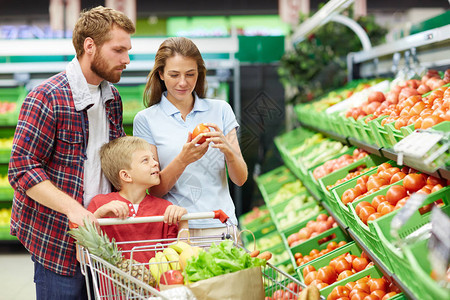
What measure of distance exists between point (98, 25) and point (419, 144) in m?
1.37

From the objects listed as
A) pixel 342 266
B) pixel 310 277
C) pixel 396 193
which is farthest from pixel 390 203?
pixel 310 277

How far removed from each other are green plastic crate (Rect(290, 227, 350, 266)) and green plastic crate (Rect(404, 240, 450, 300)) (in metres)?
1.64

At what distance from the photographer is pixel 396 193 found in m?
2.44

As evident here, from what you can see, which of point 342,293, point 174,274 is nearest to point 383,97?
point 342,293

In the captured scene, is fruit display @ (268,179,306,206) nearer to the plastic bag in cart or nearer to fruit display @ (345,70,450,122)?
fruit display @ (345,70,450,122)

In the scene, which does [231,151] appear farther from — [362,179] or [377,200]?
[362,179]

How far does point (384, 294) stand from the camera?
2555 millimetres

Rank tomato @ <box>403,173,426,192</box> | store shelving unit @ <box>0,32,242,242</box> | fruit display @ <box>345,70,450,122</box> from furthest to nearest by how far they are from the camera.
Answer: store shelving unit @ <box>0,32,242,242</box>, fruit display @ <box>345,70,450,122</box>, tomato @ <box>403,173,426,192</box>

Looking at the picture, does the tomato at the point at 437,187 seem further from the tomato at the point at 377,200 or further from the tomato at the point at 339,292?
the tomato at the point at 339,292

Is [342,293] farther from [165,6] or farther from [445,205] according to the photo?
[165,6]

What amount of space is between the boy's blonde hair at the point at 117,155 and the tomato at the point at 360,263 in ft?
4.58

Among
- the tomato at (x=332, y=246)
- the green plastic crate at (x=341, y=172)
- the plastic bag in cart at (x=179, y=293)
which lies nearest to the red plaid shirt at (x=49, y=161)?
the plastic bag in cart at (x=179, y=293)

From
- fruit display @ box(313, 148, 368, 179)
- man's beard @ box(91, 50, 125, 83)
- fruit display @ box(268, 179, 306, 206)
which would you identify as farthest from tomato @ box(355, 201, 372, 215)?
fruit display @ box(268, 179, 306, 206)

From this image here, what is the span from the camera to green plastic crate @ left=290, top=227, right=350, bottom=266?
361cm
